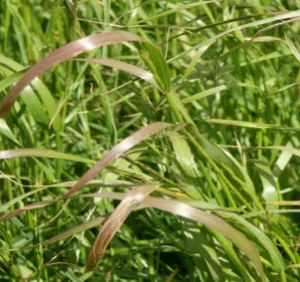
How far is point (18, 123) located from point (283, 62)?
2.10 ft

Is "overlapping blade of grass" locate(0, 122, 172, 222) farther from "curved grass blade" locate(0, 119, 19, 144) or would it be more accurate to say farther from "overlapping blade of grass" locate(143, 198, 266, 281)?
"curved grass blade" locate(0, 119, 19, 144)

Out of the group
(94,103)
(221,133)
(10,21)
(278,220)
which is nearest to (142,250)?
(278,220)

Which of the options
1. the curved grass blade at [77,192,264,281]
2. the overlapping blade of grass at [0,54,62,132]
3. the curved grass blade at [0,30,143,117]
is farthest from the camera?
the overlapping blade of grass at [0,54,62,132]

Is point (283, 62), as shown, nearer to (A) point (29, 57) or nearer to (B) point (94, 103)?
(B) point (94, 103)

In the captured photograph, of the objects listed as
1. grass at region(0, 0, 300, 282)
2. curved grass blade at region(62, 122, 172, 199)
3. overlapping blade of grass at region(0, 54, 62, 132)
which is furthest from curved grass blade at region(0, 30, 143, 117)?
overlapping blade of grass at region(0, 54, 62, 132)

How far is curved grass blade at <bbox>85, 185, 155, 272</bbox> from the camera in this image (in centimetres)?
113

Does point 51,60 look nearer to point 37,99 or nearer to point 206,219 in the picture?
point 206,219

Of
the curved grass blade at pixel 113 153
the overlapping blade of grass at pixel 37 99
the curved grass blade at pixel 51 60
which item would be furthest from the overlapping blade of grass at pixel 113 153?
the overlapping blade of grass at pixel 37 99

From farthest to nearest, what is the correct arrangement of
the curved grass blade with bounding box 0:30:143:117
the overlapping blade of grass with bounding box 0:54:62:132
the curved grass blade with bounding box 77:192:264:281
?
1. the overlapping blade of grass with bounding box 0:54:62:132
2. the curved grass blade with bounding box 77:192:264:281
3. the curved grass blade with bounding box 0:30:143:117

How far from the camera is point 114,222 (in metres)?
1.14

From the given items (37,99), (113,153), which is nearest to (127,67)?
(113,153)

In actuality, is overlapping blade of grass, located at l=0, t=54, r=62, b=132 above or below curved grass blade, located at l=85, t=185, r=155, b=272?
above

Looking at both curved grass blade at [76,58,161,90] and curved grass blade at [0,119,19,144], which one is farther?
curved grass blade at [0,119,19,144]

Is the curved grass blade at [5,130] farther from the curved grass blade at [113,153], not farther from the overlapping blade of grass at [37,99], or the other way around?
the curved grass blade at [113,153]
